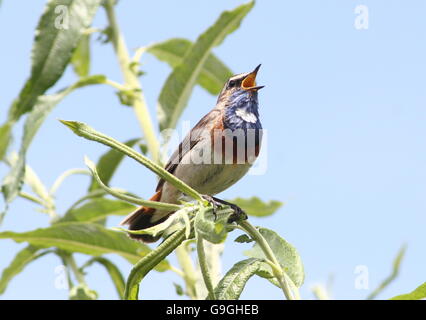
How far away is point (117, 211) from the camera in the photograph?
5.34 metres

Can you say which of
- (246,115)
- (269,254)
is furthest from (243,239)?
(246,115)

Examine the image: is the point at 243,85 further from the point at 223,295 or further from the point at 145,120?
the point at 223,295

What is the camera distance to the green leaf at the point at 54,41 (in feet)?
13.6

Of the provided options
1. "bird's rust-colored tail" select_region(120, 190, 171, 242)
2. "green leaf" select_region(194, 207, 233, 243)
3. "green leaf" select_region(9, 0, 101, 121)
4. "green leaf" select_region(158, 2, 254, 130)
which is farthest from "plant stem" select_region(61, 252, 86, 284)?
"green leaf" select_region(194, 207, 233, 243)

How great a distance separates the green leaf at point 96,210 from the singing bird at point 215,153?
10 centimetres

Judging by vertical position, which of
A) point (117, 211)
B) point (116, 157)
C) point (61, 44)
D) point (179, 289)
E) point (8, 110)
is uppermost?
point (61, 44)

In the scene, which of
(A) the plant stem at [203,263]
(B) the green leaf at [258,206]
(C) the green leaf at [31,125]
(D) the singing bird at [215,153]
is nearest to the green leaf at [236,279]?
(A) the plant stem at [203,263]

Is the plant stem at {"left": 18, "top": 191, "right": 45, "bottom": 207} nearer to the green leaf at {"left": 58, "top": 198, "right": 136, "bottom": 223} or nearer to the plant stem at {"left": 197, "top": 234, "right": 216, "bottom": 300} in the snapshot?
the green leaf at {"left": 58, "top": 198, "right": 136, "bottom": 223}

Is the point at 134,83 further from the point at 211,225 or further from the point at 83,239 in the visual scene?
the point at 211,225

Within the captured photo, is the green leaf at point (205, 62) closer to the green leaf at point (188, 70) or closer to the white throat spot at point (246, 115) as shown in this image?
the green leaf at point (188, 70)

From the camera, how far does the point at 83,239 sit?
15.9 feet
